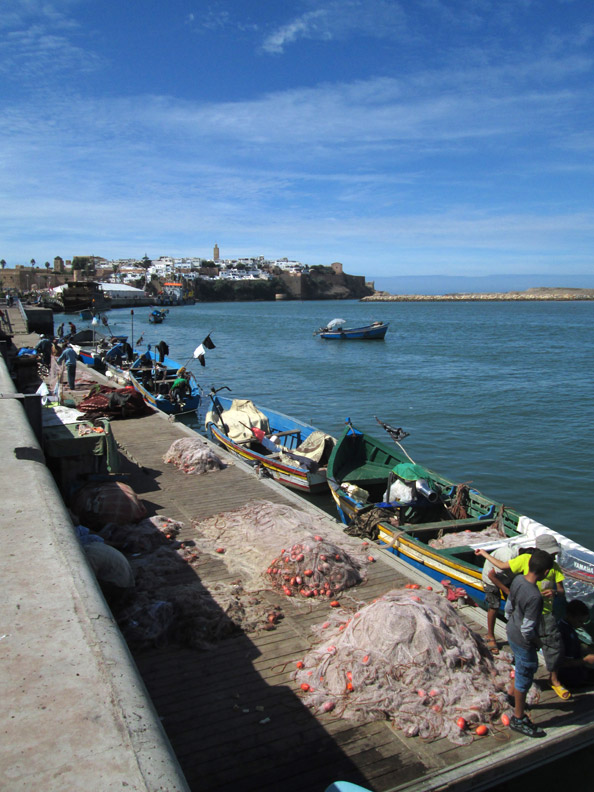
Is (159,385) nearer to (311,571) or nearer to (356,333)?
(311,571)

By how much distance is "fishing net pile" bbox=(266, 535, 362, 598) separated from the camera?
7.55 metres

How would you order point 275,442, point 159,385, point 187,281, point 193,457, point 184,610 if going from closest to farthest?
point 184,610 < point 193,457 < point 275,442 < point 159,385 < point 187,281

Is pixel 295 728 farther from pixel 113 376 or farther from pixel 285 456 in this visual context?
pixel 113 376

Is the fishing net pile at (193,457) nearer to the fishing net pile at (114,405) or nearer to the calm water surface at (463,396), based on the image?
the fishing net pile at (114,405)

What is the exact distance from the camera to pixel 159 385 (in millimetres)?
24812

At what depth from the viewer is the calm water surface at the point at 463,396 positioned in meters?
17.7

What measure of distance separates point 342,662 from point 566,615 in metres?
2.57

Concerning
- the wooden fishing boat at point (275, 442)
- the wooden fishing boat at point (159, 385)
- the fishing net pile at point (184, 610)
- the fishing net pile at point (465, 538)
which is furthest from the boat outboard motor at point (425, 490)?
the wooden fishing boat at point (159, 385)

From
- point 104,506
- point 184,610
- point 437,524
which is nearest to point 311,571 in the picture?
point 184,610

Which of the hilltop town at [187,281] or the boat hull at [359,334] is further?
the hilltop town at [187,281]

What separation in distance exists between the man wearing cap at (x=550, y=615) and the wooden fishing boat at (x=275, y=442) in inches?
296

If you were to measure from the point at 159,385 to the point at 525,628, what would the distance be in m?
21.4

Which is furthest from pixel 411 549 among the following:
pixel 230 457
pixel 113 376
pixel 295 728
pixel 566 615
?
pixel 113 376

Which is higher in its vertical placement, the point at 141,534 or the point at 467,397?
the point at 141,534
